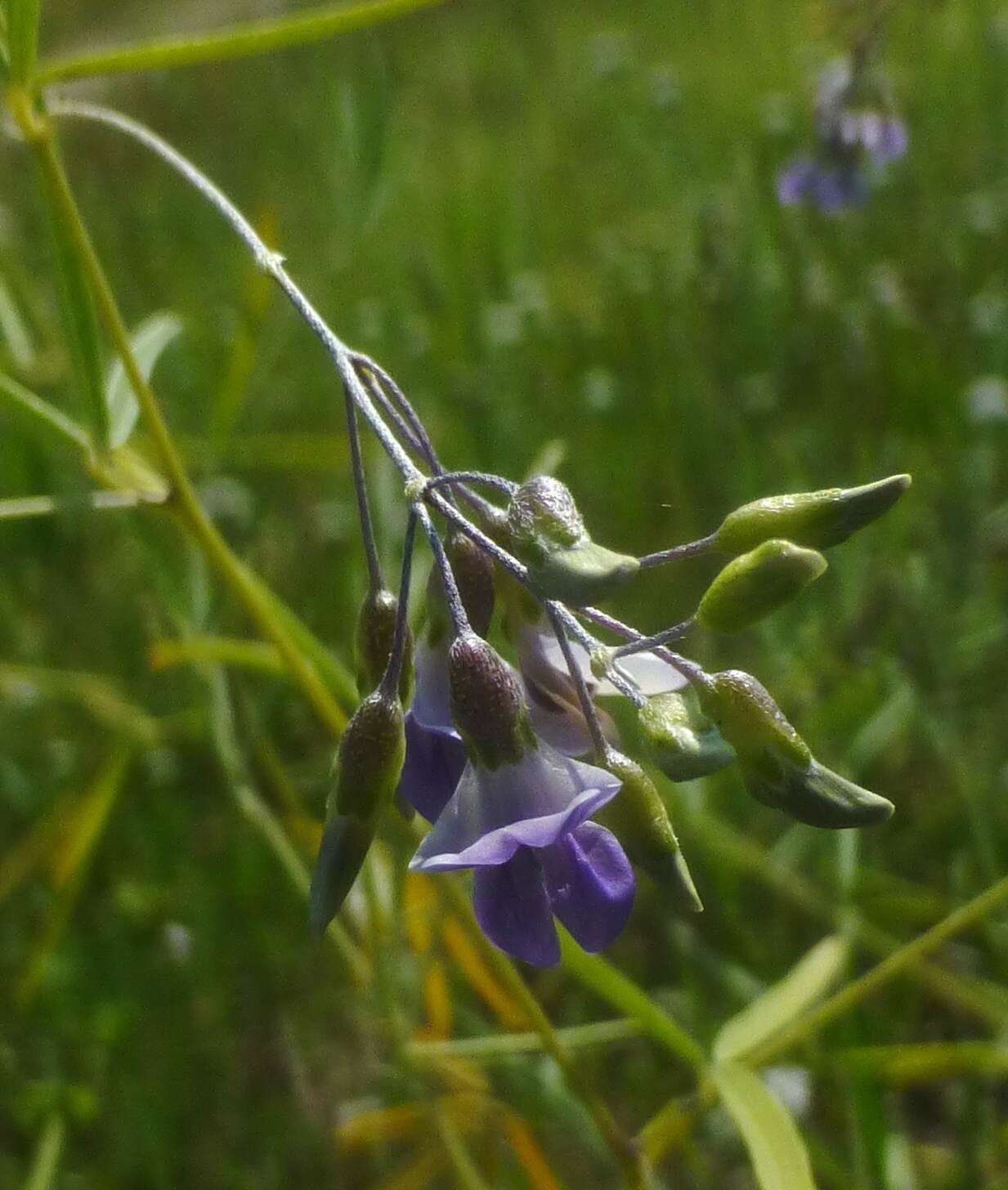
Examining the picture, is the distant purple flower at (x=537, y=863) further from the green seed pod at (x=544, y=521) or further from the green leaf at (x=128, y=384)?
the green leaf at (x=128, y=384)

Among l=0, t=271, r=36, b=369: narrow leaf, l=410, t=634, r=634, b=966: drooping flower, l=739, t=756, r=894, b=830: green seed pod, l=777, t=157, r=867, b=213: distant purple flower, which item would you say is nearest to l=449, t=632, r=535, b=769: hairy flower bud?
l=410, t=634, r=634, b=966: drooping flower

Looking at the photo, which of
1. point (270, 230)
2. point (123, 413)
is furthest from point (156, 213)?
point (123, 413)

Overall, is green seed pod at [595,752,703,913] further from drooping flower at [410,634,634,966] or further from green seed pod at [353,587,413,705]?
green seed pod at [353,587,413,705]

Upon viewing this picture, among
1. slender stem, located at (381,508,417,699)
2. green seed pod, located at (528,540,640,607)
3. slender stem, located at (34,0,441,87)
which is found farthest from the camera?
slender stem, located at (34,0,441,87)

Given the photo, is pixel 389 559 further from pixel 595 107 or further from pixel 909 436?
pixel 595 107

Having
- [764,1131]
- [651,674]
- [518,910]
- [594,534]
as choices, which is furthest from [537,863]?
[594,534]

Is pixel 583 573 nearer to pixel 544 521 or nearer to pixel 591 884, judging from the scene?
pixel 544 521
